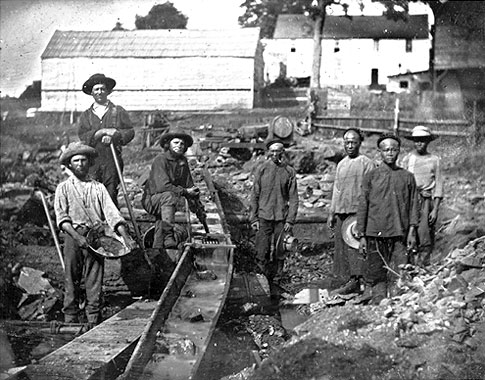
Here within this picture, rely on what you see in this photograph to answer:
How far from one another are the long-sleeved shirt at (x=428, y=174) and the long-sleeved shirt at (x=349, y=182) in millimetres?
341

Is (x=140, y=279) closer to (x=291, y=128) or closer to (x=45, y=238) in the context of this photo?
(x=45, y=238)

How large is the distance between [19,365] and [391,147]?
103 inches

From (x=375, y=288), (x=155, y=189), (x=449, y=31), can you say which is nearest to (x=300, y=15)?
(x=449, y=31)

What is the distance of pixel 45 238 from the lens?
5.55 metres

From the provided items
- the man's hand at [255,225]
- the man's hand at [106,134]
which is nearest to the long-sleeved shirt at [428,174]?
the man's hand at [255,225]

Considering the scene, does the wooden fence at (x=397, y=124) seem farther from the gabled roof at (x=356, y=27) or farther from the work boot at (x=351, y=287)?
the work boot at (x=351, y=287)

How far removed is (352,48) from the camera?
176 inches

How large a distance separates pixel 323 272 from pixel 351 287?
229 mm

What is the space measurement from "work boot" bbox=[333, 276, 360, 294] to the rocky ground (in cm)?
7

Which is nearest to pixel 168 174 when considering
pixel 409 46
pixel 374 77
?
pixel 374 77

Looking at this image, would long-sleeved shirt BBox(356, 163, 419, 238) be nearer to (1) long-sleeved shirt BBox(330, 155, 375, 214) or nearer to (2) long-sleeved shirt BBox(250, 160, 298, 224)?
(1) long-sleeved shirt BBox(330, 155, 375, 214)

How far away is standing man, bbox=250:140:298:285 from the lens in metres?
4.72

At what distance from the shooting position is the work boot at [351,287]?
4590 mm

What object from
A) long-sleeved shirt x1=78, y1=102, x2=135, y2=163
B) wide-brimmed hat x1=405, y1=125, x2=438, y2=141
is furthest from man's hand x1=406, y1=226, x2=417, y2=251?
long-sleeved shirt x1=78, y1=102, x2=135, y2=163
